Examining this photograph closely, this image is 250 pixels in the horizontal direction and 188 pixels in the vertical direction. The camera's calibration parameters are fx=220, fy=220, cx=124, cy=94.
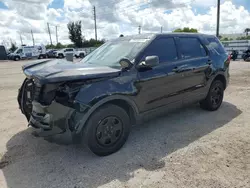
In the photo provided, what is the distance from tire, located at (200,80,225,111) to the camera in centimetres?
503

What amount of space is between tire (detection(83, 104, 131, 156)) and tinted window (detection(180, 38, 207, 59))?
6.08ft

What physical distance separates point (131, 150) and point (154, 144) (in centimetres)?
43

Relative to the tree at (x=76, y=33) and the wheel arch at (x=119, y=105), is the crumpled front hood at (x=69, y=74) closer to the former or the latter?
the wheel arch at (x=119, y=105)

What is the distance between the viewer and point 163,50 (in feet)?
13.0

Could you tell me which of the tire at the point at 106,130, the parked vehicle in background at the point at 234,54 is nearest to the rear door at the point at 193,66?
the tire at the point at 106,130

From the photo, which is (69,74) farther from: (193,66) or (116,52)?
(193,66)

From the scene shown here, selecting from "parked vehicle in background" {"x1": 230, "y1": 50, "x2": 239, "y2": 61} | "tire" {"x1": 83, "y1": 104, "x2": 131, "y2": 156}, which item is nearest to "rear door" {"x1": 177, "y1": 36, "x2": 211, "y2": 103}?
"tire" {"x1": 83, "y1": 104, "x2": 131, "y2": 156}

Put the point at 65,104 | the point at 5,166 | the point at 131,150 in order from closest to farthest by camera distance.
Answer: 1. the point at 65,104
2. the point at 5,166
3. the point at 131,150

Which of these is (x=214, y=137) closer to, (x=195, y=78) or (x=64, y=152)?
(x=195, y=78)

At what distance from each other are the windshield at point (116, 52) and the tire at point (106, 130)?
77 cm

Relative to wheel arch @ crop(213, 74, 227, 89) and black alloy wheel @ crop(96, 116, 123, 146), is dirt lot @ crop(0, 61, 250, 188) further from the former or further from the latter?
wheel arch @ crop(213, 74, 227, 89)

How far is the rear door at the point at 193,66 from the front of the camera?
14.1 ft

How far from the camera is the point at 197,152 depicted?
334cm

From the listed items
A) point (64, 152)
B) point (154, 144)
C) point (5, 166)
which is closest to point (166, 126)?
point (154, 144)
